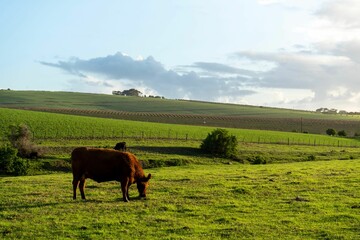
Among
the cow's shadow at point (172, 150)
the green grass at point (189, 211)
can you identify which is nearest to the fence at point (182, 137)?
the cow's shadow at point (172, 150)

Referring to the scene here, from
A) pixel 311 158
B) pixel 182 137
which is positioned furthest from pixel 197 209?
pixel 182 137

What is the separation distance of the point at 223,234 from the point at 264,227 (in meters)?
1.71

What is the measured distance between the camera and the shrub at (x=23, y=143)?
150ft

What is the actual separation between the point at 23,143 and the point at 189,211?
1288 inches

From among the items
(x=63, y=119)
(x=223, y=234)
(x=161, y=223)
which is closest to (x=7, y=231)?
(x=161, y=223)

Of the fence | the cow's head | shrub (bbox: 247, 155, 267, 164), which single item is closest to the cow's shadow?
shrub (bbox: 247, 155, 267, 164)

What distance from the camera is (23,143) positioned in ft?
153

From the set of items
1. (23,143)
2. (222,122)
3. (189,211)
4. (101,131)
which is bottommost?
(189,211)

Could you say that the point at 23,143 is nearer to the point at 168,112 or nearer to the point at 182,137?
the point at 182,137

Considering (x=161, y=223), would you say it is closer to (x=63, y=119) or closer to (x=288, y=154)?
(x=288, y=154)

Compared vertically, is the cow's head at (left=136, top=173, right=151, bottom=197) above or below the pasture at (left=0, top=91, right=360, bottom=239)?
above

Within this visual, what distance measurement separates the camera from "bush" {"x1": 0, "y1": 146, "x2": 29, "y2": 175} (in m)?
39.8

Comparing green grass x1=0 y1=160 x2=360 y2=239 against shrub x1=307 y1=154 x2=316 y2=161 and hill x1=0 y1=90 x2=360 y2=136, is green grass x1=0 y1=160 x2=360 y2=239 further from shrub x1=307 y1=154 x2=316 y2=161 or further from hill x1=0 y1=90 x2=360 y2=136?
hill x1=0 y1=90 x2=360 y2=136

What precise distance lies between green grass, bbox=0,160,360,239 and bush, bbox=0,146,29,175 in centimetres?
1560
